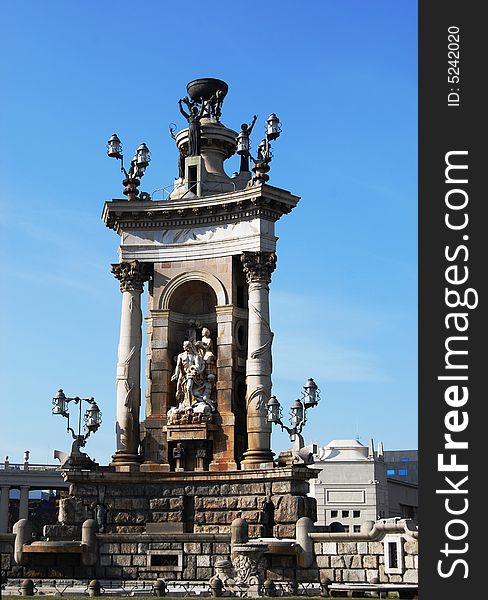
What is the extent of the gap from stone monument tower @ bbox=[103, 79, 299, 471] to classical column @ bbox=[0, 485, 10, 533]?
47780 mm

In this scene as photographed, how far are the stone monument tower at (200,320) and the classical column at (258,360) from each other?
34mm

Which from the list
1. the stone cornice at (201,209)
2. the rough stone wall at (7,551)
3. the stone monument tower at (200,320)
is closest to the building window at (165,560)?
the rough stone wall at (7,551)

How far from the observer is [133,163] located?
38.3 metres

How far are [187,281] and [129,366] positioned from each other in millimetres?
3652

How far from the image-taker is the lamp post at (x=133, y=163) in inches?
1492

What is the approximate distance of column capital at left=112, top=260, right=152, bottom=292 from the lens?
120ft

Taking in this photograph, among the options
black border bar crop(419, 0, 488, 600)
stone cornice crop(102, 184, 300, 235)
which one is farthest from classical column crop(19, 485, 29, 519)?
black border bar crop(419, 0, 488, 600)

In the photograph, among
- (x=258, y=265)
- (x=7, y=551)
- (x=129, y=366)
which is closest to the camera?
(x=7, y=551)

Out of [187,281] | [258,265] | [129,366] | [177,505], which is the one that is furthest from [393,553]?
[187,281]

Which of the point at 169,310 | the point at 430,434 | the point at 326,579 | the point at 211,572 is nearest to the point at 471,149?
the point at 430,434

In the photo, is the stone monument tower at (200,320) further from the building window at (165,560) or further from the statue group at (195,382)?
the building window at (165,560)

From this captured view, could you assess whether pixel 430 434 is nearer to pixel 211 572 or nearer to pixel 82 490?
pixel 211 572

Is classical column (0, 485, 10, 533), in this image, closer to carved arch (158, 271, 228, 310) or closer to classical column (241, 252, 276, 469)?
carved arch (158, 271, 228, 310)

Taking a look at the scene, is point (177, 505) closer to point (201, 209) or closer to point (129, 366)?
point (129, 366)
